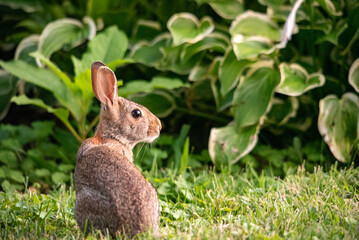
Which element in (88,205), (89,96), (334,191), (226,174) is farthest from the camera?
(89,96)

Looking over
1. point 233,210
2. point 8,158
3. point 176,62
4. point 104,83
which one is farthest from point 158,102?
point 104,83

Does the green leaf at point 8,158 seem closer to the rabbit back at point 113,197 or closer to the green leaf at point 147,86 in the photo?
the green leaf at point 147,86

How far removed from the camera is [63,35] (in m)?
4.95

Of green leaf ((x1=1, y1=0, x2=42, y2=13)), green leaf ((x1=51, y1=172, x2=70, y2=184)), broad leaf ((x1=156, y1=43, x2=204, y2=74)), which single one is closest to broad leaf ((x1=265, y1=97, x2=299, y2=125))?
broad leaf ((x1=156, y1=43, x2=204, y2=74))

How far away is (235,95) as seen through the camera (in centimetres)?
441

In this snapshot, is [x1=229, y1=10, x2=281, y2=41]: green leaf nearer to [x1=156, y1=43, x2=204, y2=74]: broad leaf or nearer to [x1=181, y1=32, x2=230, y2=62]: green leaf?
[x1=181, y1=32, x2=230, y2=62]: green leaf

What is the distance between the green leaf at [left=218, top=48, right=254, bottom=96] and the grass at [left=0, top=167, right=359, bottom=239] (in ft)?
3.13

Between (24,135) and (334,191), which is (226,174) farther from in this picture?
(24,135)

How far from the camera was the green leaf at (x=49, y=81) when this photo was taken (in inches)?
171

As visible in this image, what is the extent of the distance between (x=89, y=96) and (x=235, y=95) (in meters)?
1.28

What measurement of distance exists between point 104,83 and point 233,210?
3.87ft

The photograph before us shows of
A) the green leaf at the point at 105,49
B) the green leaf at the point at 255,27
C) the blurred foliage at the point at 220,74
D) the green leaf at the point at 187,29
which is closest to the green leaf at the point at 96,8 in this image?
the blurred foliage at the point at 220,74

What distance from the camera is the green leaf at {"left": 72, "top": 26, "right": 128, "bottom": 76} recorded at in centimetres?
441

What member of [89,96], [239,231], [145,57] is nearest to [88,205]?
[239,231]
